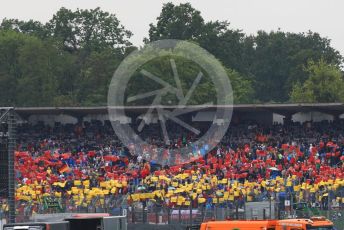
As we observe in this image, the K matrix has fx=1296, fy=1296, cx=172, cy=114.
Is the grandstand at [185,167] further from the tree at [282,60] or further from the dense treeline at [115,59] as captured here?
the tree at [282,60]

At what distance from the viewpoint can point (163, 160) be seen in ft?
223

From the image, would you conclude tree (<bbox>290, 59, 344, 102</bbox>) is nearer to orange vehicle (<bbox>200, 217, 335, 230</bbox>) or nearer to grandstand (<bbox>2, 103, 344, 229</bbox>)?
grandstand (<bbox>2, 103, 344, 229</bbox>)

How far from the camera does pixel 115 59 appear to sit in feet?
433

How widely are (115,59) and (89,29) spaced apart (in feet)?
40.5

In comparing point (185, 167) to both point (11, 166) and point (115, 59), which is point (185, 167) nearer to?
point (11, 166)

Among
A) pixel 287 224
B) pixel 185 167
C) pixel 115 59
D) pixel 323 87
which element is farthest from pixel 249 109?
pixel 115 59

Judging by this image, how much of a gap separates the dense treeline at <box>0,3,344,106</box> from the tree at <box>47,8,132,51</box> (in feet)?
0.36

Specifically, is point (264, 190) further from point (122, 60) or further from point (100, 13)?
point (100, 13)

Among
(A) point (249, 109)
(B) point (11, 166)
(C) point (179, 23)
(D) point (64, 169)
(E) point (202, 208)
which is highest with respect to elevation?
(C) point (179, 23)

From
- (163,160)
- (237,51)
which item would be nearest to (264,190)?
(163,160)

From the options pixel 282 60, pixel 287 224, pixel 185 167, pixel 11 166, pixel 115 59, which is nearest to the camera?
pixel 287 224

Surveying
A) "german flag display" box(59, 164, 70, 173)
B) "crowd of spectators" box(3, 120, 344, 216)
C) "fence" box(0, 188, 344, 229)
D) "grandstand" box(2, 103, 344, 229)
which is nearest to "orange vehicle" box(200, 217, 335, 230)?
"fence" box(0, 188, 344, 229)

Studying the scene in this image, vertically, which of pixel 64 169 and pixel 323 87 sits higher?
pixel 323 87

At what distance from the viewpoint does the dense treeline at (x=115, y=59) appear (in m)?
126
